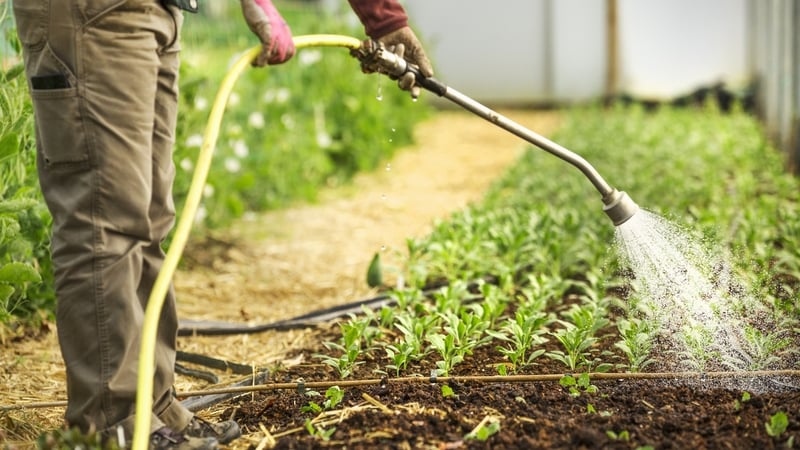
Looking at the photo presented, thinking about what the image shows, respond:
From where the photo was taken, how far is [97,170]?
7.13ft

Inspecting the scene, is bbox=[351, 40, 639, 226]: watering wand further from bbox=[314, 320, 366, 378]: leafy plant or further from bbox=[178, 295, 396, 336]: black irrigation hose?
bbox=[178, 295, 396, 336]: black irrigation hose

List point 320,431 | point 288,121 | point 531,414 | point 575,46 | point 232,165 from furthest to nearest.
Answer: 1. point 575,46
2. point 288,121
3. point 232,165
4. point 531,414
5. point 320,431

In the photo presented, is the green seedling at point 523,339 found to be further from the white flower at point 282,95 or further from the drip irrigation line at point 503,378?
the white flower at point 282,95

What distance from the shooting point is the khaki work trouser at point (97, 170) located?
216 cm

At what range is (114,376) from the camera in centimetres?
221

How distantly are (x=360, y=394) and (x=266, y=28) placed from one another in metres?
0.99

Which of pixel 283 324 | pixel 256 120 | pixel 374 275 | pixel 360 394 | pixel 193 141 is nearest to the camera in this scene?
pixel 360 394

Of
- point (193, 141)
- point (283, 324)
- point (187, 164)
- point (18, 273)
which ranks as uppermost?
point (193, 141)

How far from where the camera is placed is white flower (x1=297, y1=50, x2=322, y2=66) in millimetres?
6730

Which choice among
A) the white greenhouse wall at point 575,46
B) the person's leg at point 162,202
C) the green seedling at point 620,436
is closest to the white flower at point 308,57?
the white greenhouse wall at point 575,46

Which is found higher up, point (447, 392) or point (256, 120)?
point (256, 120)

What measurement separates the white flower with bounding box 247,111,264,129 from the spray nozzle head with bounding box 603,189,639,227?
10.0 ft

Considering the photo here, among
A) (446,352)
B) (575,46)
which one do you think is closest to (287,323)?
(446,352)

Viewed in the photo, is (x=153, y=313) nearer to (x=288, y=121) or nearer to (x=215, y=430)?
(x=215, y=430)
